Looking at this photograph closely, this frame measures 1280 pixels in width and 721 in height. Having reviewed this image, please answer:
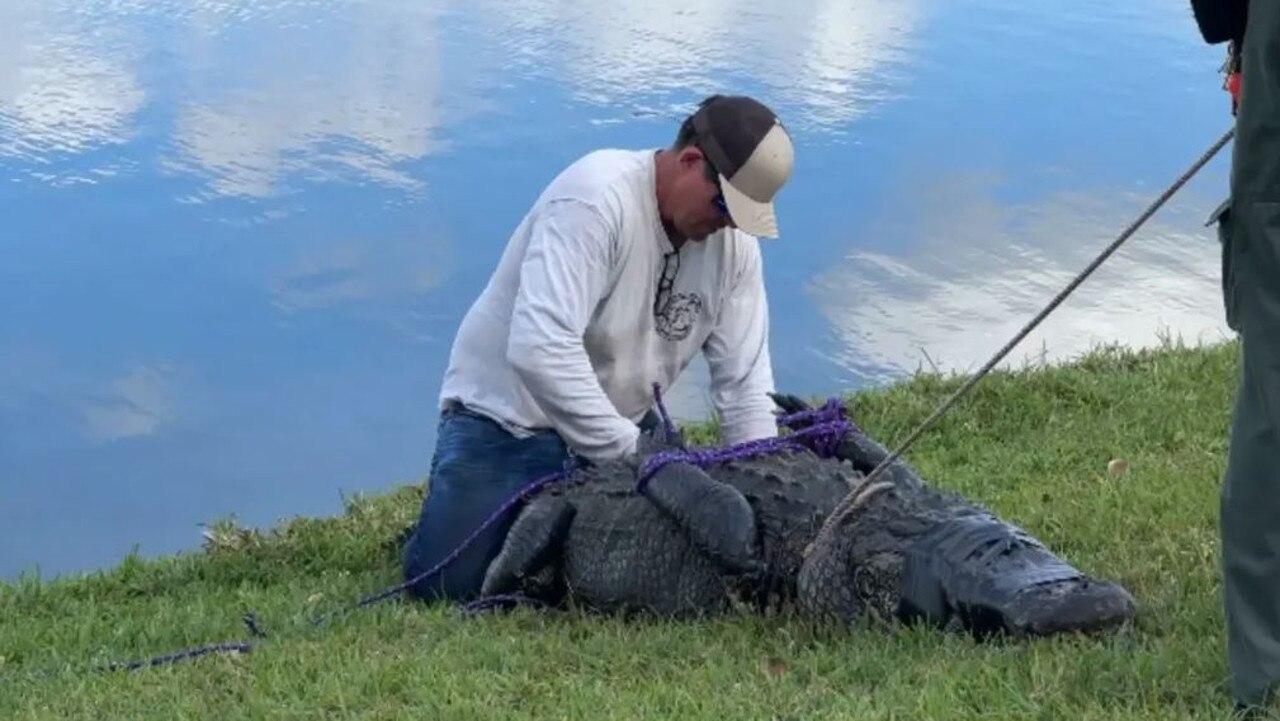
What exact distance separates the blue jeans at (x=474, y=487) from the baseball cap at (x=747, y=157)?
0.90 meters

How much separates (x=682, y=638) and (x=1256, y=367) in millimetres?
1656

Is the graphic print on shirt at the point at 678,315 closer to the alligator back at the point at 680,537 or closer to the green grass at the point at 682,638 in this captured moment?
the alligator back at the point at 680,537

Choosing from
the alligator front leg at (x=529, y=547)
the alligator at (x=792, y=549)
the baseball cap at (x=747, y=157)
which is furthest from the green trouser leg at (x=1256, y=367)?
the alligator front leg at (x=529, y=547)

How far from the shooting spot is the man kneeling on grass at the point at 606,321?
15.8 ft

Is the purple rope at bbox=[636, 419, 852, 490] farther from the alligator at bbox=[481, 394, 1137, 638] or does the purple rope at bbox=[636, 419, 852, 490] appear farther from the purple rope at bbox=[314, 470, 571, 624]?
the purple rope at bbox=[314, 470, 571, 624]

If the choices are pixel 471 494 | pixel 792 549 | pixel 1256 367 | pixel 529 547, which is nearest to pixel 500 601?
pixel 529 547

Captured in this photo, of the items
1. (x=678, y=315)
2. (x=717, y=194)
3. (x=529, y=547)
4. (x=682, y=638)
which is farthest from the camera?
(x=678, y=315)

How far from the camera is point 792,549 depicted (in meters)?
4.56

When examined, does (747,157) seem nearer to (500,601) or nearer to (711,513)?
(711,513)

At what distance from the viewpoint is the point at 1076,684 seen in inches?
137

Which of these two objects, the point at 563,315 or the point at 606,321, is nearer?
the point at 563,315

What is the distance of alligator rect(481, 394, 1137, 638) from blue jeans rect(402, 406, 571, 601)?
121 mm

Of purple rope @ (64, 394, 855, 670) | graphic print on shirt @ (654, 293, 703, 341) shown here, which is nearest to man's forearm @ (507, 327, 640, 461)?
purple rope @ (64, 394, 855, 670)

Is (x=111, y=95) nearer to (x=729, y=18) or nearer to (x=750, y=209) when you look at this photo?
(x=729, y=18)
